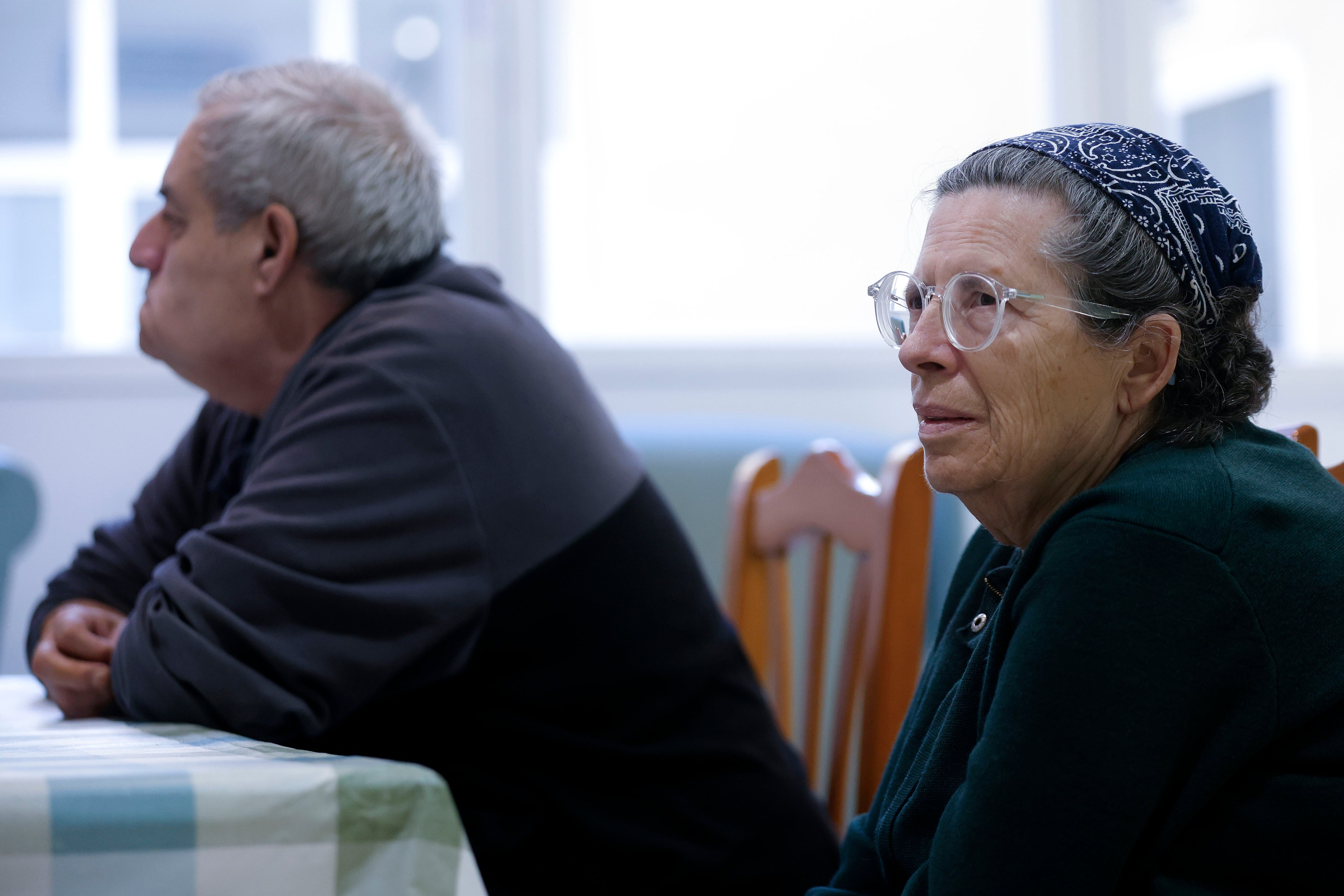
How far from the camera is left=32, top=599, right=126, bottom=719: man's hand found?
113cm

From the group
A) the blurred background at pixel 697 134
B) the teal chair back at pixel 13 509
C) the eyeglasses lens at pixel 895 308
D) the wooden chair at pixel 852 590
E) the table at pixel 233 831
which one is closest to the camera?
the table at pixel 233 831

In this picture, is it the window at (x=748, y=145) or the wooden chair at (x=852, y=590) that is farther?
the window at (x=748, y=145)

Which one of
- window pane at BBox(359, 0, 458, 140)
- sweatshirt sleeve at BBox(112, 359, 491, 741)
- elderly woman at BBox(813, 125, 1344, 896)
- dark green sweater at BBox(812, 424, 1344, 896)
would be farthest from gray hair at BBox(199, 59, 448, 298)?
window pane at BBox(359, 0, 458, 140)

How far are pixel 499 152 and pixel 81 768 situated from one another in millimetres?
2260

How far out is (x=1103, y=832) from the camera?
67cm

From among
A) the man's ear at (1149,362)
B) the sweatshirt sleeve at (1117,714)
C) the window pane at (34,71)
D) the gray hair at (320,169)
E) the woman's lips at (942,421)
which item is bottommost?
the sweatshirt sleeve at (1117,714)

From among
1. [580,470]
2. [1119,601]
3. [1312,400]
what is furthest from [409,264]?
[1312,400]

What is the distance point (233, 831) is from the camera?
2.12 ft

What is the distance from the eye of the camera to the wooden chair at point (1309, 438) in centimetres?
98

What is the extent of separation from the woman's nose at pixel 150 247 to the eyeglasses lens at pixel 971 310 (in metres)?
0.96

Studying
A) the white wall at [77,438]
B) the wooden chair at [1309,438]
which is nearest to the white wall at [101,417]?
the white wall at [77,438]

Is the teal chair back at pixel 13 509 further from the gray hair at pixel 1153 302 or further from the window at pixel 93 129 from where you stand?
the gray hair at pixel 1153 302

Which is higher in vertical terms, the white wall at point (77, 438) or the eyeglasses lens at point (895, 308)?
the eyeglasses lens at point (895, 308)

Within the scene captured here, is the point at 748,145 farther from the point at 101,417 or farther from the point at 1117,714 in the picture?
the point at 1117,714
